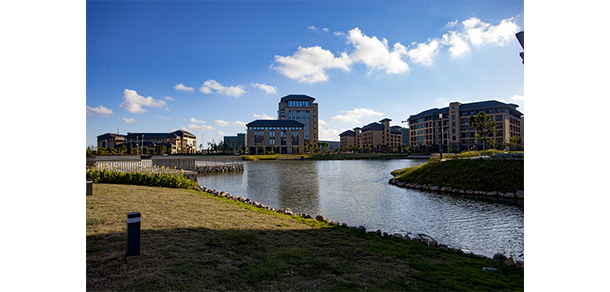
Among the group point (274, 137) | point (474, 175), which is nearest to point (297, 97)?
point (274, 137)

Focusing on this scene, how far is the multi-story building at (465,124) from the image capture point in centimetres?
8419

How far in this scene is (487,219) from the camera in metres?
11.6

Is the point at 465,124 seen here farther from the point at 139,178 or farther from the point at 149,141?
the point at 149,141

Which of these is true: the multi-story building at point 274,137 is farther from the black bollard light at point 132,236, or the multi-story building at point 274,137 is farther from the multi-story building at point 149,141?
the black bollard light at point 132,236

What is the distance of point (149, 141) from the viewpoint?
119 m

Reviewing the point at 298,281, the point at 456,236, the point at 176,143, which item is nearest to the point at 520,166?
the point at 456,236

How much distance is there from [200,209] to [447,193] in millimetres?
15489

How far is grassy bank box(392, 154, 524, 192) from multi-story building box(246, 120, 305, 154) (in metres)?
77.5

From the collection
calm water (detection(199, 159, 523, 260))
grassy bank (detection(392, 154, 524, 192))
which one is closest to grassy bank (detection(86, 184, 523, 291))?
calm water (detection(199, 159, 523, 260))

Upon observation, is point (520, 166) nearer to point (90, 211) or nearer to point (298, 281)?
point (298, 281)

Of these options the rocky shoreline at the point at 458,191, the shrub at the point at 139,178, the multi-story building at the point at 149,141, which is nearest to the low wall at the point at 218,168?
the shrub at the point at 139,178

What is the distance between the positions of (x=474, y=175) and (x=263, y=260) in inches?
767

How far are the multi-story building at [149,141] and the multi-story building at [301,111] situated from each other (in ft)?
A: 142

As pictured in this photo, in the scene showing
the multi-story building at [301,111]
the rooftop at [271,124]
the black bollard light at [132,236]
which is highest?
A: the multi-story building at [301,111]
